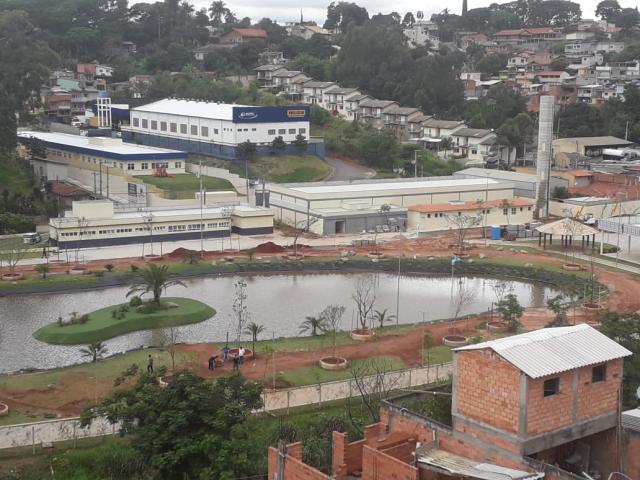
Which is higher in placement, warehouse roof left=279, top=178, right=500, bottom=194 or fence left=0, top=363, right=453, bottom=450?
warehouse roof left=279, top=178, right=500, bottom=194

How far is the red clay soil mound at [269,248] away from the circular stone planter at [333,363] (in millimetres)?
12089

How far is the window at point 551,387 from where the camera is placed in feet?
30.4

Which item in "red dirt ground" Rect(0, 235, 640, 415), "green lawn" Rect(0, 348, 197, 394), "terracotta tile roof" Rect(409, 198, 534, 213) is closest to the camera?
"red dirt ground" Rect(0, 235, 640, 415)

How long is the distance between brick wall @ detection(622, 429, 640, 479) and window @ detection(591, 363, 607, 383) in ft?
1.96

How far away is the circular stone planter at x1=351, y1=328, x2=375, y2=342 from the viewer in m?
19.4

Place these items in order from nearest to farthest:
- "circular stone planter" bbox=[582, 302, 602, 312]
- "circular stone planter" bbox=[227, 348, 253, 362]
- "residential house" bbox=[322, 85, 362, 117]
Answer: "circular stone planter" bbox=[227, 348, 253, 362] < "circular stone planter" bbox=[582, 302, 602, 312] < "residential house" bbox=[322, 85, 362, 117]

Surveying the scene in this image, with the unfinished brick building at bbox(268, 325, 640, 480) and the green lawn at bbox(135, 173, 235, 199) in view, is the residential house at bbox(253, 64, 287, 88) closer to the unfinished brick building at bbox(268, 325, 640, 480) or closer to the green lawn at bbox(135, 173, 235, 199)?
the green lawn at bbox(135, 173, 235, 199)

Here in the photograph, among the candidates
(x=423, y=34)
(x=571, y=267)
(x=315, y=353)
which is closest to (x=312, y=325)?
(x=315, y=353)

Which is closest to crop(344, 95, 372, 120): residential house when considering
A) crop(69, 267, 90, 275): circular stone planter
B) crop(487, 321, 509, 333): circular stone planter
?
crop(69, 267, 90, 275): circular stone planter

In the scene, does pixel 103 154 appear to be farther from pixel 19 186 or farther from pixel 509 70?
pixel 509 70

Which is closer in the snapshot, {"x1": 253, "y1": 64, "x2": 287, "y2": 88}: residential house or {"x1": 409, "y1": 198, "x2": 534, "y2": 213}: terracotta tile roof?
{"x1": 409, "y1": 198, "x2": 534, "y2": 213}: terracotta tile roof

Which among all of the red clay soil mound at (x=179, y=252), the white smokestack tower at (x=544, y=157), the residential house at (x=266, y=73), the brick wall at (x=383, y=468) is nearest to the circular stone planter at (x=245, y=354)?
the brick wall at (x=383, y=468)

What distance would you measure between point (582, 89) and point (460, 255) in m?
34.2

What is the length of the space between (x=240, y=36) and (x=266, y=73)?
12748 millimetres
